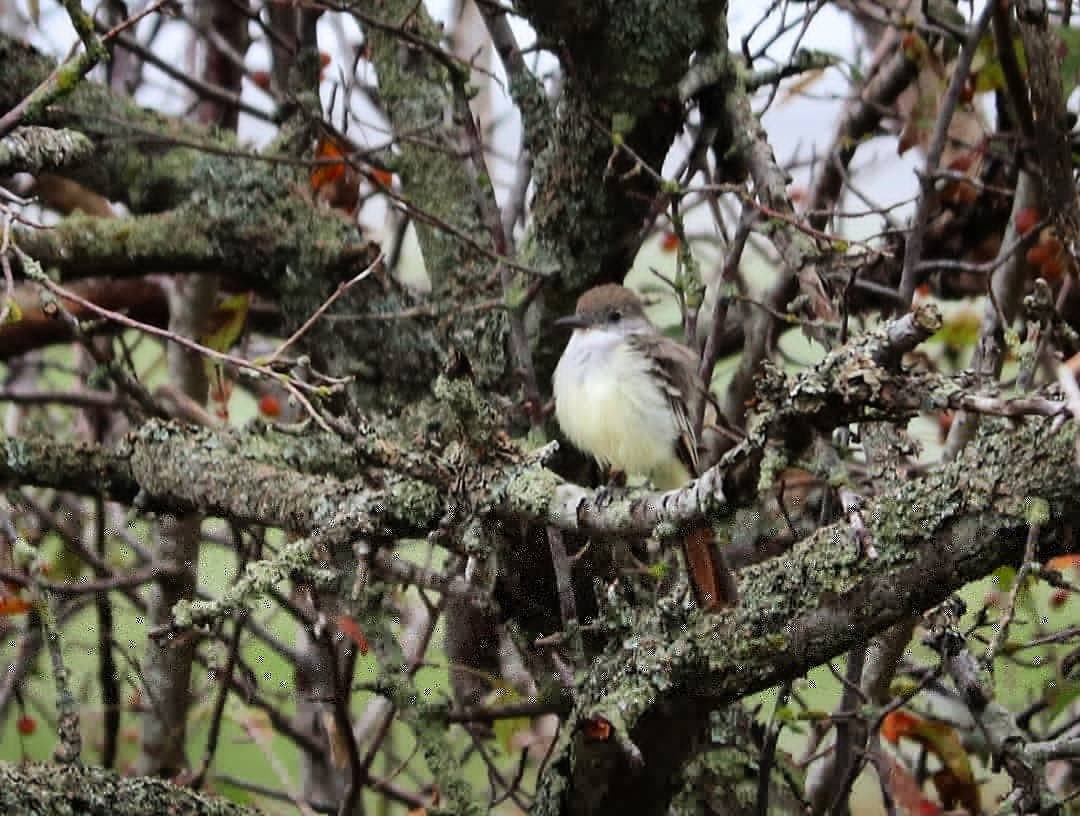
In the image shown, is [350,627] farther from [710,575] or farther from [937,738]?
→ [937,738]

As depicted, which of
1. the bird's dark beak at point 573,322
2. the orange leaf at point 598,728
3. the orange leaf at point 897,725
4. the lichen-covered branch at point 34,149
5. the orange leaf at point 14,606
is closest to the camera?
the orange leaf at point 598,728

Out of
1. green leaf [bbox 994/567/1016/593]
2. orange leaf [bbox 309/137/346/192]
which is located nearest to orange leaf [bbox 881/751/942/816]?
green leaf [bbox 994/567/1016/593]

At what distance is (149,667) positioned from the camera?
4.05 m

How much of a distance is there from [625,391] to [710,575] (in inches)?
46.3

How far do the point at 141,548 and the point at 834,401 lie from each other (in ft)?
11.7

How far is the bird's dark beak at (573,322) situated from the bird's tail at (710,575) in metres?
1.06

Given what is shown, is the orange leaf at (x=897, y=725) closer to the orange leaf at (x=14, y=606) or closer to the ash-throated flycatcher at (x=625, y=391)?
the ash-throated flycatcher at (x=625, y=391)

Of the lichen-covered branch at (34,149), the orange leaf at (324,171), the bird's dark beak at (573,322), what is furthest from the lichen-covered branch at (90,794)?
the orange leaf at (324,171)

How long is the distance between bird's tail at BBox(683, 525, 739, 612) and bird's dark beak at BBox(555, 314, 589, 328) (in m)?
1.06

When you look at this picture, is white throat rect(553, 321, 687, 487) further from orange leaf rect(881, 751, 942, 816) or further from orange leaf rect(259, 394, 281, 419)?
orange leaf rect(259, 394, 281, 419)

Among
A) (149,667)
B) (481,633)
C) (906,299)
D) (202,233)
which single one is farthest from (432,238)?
(149,667)

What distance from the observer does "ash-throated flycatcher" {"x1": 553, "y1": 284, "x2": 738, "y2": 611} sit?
324cm

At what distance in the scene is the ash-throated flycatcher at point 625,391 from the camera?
3.24 metres

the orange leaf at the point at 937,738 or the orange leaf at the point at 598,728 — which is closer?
the orange leaf at the point at 598,728
